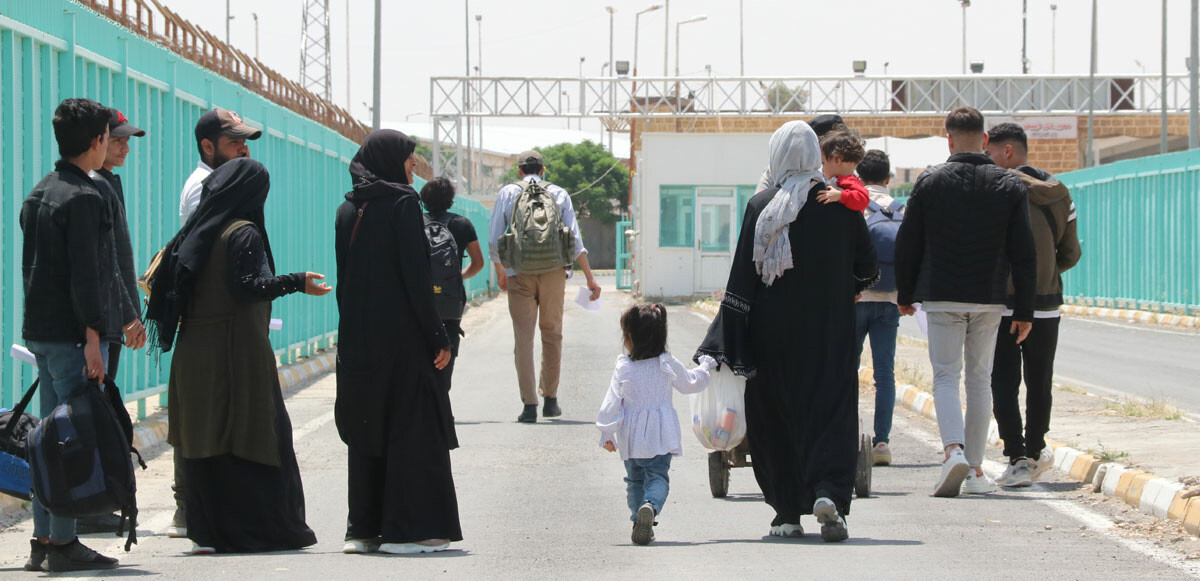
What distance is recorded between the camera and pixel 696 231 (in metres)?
36.5

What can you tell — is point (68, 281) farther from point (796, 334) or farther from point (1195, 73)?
point (1195, 73)

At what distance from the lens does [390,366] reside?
625 centimetres

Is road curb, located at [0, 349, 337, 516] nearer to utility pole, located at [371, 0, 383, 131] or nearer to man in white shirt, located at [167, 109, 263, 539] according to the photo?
man in white shirt, located at [167, 109, 263, 539]

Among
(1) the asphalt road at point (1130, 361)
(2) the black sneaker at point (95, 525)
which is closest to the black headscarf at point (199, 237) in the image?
(2) the black sneaker at point (95, 525)

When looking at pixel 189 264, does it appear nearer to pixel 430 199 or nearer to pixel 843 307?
pixel 843 307

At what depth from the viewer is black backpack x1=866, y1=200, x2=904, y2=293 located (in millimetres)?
8539

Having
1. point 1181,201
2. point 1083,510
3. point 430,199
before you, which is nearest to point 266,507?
point 1083,510

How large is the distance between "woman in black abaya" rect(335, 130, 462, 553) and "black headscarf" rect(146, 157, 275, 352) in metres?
0.42

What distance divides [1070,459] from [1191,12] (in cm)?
2418

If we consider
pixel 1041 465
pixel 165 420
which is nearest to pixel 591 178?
pixel 165 420

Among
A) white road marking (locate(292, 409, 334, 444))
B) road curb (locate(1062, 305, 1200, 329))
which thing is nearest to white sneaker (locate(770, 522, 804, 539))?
white road marking (locate(292, 409, 334, 444))

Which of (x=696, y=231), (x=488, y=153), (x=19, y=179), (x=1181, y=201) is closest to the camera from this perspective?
(x=19, y=179)

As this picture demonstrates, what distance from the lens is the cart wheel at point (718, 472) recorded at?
746 cm

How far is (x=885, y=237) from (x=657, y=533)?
267 centimetres
